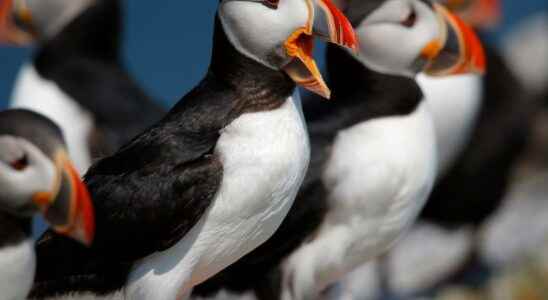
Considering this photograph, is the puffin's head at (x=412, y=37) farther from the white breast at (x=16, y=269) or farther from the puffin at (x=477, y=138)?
the puffin at (x=477, y=138)

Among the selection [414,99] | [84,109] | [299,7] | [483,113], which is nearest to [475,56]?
[414,99]

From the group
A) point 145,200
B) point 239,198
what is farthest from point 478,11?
point 145,200

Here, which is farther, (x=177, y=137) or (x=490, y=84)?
(x=490, y=84)

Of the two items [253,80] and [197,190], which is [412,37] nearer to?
[253,80]

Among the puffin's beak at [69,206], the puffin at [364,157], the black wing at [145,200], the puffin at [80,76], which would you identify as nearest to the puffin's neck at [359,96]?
the puffin at [364,157]

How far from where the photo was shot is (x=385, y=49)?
283 inches

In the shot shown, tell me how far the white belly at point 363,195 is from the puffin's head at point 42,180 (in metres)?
1.57

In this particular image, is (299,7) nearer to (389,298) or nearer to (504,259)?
(389,298)

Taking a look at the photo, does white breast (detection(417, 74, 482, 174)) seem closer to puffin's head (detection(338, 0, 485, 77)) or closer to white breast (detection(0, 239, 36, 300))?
puffin's head (detection(338, 0, 485, 77))

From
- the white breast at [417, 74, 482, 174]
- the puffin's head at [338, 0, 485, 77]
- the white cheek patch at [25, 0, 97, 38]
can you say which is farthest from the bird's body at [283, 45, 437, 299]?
the white cheek patch at [25, 0, 97, 38]

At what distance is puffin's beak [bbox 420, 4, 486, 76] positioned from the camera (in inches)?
281

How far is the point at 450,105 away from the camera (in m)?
9.84

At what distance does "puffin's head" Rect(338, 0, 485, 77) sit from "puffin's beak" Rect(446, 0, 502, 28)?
292 cm

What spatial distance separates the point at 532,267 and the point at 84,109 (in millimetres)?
2894
